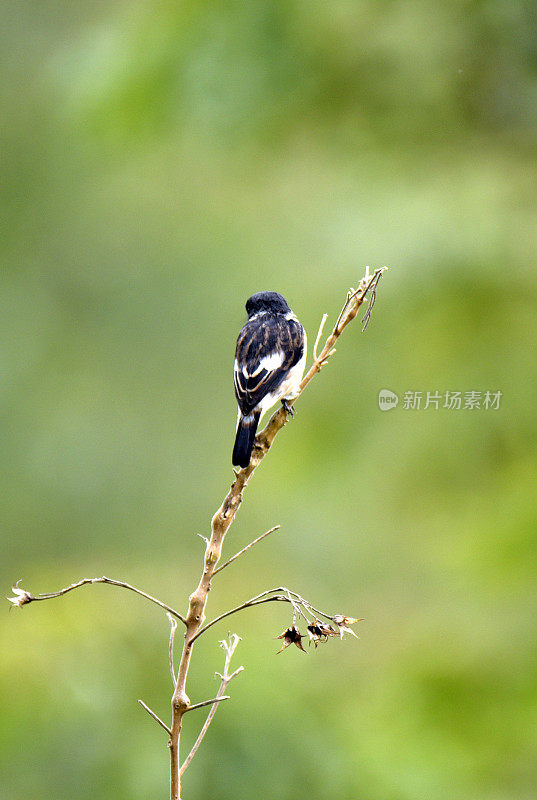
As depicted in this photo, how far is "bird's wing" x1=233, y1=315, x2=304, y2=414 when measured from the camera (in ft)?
6.64

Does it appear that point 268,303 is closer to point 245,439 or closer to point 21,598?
point 245,439

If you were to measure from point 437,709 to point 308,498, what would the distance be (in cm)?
143

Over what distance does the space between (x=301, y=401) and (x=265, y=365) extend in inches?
110

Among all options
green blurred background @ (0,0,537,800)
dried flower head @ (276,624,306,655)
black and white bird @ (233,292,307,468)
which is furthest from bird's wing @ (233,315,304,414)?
green blurred background @ (0,0,537,800)

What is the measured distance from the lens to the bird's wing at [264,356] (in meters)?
2.02

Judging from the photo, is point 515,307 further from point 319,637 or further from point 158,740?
point 319,637

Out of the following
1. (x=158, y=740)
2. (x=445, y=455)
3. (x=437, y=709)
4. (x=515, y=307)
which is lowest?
(x=158, y=740)

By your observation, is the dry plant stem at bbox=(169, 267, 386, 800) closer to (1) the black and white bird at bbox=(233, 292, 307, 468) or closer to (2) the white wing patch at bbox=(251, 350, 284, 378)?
(1) the black and white bird at bbox=(233, 292, 307, 468)

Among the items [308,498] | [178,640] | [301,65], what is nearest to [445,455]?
[308,498]

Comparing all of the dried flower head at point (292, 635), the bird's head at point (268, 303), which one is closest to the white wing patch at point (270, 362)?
the bird's head at point (268, 303)

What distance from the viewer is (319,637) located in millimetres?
1039

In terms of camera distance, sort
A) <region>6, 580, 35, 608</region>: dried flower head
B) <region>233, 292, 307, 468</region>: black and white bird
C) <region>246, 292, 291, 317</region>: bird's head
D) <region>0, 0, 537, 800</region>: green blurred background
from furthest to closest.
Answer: <region>0, 0, 537, 800</region>: green blurred background
<region>246, 292, 291, 317</region>: bird's head
<region>233, 292, 307, 468</region>: black and white bird
<region>6, 580, 35, 608</region>: dried flower head

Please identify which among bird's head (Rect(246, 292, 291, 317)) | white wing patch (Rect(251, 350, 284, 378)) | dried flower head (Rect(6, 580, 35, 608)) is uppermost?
bird's head (Rect(246, 292, 291, 317))

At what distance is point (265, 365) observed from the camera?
2102 mm
